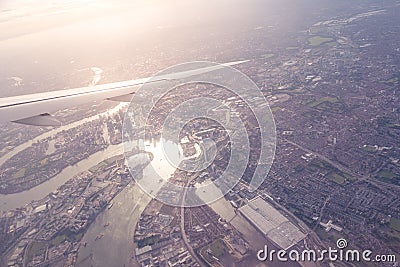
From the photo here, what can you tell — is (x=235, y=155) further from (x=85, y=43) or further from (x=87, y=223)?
(x=85, y=43)
